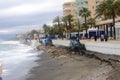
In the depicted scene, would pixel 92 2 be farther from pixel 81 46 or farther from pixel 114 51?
pixel 114 51

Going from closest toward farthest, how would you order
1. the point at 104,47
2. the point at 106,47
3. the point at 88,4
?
1. the point at 106,47
2. the point at 104,47
3. the point at 88,4

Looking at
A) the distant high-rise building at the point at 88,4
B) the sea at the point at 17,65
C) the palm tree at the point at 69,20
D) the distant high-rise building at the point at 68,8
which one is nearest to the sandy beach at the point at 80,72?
the sea at the point at 17,65


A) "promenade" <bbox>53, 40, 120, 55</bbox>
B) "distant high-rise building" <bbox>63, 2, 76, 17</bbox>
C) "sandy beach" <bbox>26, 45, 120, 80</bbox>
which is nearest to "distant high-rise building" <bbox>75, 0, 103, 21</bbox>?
"distant high-rise building" <bbox>63, 2, 76, 17</bbox>

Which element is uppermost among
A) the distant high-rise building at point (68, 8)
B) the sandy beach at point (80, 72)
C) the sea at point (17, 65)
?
the distant high-rise building at point (68, 8)

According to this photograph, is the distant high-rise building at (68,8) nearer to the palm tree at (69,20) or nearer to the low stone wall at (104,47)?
the palm tree at (69,20)

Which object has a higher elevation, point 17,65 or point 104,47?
point 104,47

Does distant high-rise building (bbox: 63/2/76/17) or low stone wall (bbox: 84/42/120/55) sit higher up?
distant high-rise building (bbox: 63/2/76/17)

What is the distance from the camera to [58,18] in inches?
4673

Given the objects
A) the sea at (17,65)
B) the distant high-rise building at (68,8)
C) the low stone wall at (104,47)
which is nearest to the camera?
the sea at (17,65)

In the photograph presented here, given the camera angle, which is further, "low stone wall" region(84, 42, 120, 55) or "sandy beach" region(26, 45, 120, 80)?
"low stone wall" region(84, 42, 120, 55)

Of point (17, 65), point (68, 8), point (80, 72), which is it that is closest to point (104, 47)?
point (17, 65)

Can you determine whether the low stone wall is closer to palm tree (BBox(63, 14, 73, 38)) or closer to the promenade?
the promenade

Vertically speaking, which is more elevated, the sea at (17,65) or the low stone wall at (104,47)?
the low stone wall at (104,47)

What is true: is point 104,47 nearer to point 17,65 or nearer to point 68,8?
point 17,65
